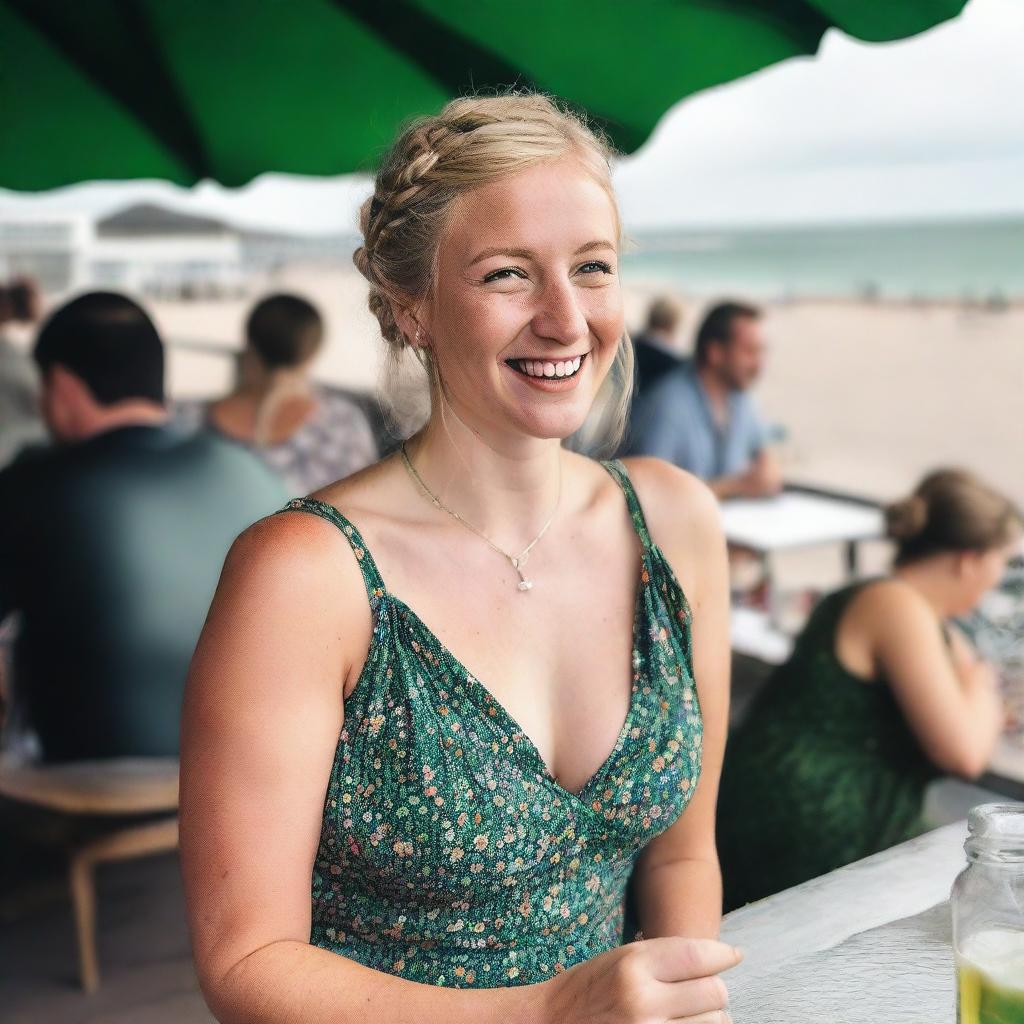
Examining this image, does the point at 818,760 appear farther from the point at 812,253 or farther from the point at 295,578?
the point at 812,253

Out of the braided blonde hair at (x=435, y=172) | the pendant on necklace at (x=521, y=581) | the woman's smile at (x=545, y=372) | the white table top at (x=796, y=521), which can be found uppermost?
the braided blonde hair at (x=435, y=172)

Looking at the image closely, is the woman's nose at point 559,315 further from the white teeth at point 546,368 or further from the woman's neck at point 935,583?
the woman's neck at point 935,583

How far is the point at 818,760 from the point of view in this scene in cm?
209

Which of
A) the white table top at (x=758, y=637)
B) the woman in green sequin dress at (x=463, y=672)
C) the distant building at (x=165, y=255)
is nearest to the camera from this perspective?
the woman in green sequin dress at (x=463, y=672)

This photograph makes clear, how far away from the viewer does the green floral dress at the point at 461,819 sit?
1135 mm

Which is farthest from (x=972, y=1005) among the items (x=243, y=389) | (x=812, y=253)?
(x=812, y=253)

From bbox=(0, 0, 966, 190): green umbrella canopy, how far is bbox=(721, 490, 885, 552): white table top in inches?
76.7

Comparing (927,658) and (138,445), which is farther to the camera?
(138,445)

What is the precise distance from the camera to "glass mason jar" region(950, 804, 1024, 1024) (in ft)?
2.52

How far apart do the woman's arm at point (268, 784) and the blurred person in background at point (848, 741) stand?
3.84 feet

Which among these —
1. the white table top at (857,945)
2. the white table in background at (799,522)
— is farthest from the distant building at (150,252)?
the white table top at (857,945)

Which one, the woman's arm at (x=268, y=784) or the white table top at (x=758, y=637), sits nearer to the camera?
the woman's arm at (x=268, y=784)

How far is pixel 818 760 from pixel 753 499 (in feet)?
6.83

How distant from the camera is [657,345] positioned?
4234 mm
